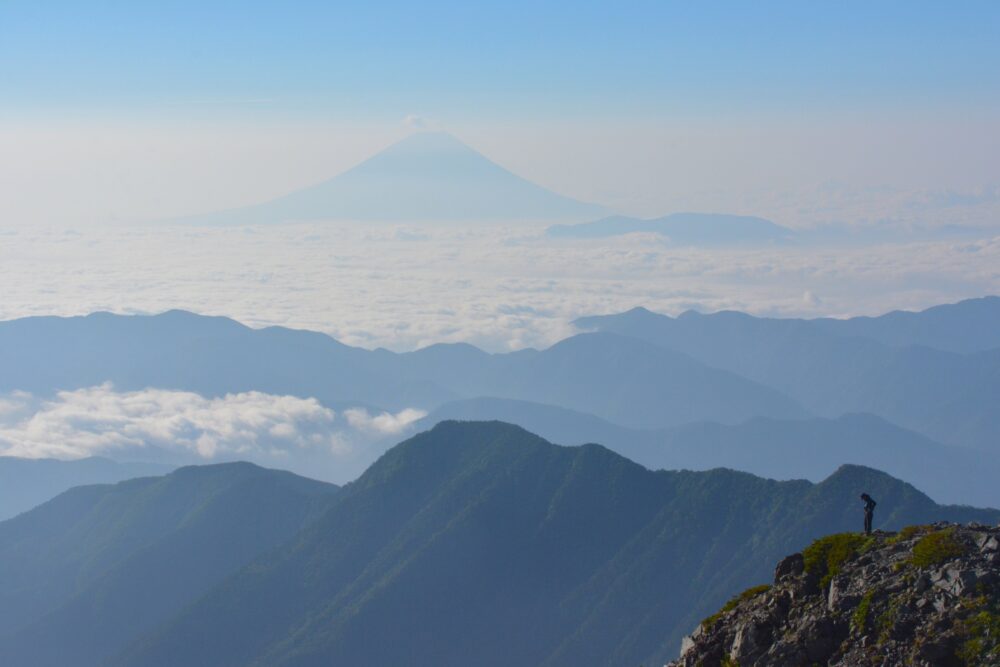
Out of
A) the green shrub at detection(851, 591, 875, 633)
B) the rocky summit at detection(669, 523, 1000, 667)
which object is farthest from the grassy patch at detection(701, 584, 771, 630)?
the green shrub at detection(851, 591, 875, 633)

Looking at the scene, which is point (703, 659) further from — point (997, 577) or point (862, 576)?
point (997, 577)

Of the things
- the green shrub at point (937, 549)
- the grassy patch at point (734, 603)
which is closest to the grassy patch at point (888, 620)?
the green shrub at point (937, 549)

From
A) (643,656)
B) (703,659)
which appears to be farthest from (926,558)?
(643,656)

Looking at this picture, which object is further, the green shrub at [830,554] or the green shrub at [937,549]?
the green shrub at [830,554]

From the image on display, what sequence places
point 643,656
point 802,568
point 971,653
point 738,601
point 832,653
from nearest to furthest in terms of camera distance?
point 971,653 < point 832,653 < point 802,568 < point 738,601 < point 643,656

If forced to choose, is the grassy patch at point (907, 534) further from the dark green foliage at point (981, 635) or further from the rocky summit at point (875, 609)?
the dark green foliage at point (981, 635)

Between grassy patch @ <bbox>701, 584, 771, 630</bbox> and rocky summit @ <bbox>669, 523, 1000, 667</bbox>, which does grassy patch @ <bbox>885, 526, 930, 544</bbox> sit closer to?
rocky summit @ <bbox>669, 523, 1000, 667</bbox>
